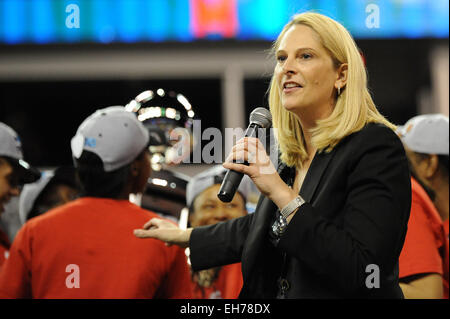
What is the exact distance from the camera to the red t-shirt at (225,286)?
2602 millimetres

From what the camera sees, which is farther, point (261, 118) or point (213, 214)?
point (213, 214)

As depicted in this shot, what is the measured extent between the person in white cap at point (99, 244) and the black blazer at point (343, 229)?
22.8 inches

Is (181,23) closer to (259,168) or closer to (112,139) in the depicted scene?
(112,139)

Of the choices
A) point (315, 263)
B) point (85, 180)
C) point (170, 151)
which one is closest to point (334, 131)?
point (315, 263)

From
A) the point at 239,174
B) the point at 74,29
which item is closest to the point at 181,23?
the point at 74,29

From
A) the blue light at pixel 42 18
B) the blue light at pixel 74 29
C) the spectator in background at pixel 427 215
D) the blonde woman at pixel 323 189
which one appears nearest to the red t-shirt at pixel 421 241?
the spectator in background at pixel 427 215

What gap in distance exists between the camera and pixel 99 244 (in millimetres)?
2053

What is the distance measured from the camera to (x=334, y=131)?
149 cm

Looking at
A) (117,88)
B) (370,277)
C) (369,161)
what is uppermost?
(369,161)

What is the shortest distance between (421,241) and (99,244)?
43.3 inches

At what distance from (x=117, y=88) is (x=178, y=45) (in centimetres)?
73

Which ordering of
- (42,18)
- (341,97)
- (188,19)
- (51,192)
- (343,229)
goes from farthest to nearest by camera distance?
(188,19) < (42,18) < (51,192) < (341,97) < (343,229)

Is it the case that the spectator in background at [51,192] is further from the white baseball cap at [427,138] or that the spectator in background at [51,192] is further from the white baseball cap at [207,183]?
the white baseball cap at [427,138]

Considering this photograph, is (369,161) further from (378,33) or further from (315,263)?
(378,33)
